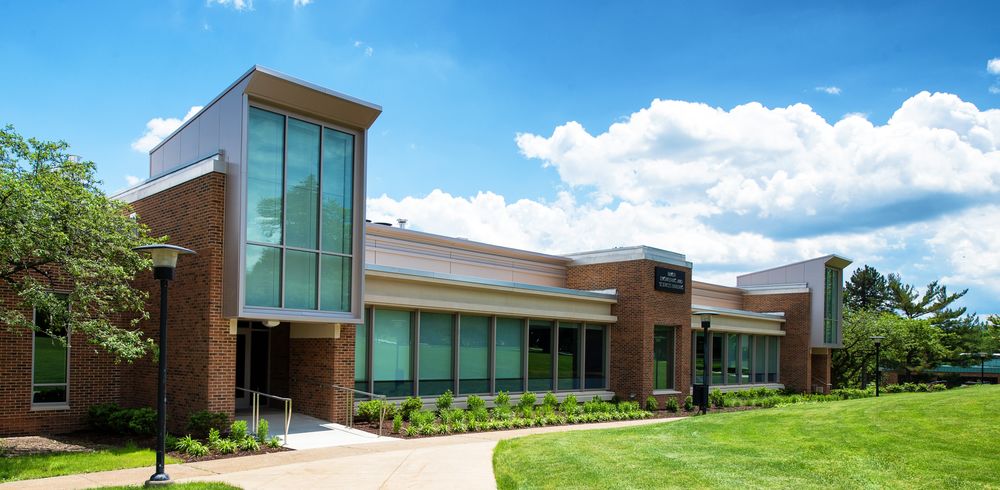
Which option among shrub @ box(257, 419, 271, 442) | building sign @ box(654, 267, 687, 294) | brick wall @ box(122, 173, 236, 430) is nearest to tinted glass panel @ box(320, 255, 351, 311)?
brick wall @ box(122, 173, 236, 430)

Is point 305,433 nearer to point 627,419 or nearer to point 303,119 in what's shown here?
point 303,119

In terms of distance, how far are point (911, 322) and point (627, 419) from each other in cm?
3180

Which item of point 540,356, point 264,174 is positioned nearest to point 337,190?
point 264,174

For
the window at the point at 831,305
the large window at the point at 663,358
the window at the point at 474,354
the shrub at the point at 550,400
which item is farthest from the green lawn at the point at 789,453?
the window at the point at 831,305

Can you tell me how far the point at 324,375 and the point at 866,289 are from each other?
7488 cm

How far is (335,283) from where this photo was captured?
17.6 m

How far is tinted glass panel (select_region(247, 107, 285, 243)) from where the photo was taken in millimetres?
16281

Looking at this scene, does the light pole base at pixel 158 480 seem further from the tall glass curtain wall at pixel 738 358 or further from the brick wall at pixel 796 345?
the brick wall at pixel 796 345

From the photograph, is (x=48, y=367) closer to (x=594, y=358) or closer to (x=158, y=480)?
(x=158, y=480)

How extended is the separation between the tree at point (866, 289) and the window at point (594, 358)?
6015 cm

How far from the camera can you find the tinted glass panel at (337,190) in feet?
57.6

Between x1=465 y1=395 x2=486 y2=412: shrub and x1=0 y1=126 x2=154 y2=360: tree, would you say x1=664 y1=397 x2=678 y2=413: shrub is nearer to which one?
x1=465 y1=395 x2=486 y2=412: shrub

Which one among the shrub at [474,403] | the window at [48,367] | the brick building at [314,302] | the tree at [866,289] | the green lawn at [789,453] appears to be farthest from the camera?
the tree at [866,289]

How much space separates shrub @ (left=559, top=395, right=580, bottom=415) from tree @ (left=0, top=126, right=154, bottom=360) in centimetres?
1245
